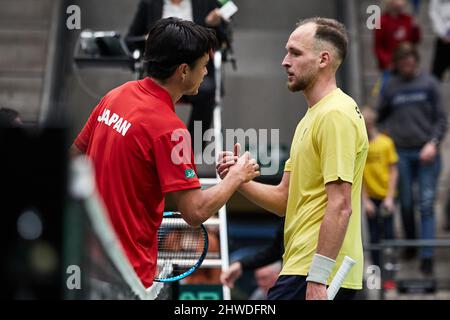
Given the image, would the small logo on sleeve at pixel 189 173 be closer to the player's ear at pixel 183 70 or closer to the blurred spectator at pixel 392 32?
the player's ear at pixel 183 70

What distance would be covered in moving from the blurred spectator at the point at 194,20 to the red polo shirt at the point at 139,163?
2840 millimetres

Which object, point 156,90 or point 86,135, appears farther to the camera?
point 86,135

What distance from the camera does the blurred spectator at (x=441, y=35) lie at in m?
11.8

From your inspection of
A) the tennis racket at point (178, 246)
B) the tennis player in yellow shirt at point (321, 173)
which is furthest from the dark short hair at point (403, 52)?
the tennis player in yellow shirt at point (321, 173)

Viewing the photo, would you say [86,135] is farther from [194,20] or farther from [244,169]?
[194,20]

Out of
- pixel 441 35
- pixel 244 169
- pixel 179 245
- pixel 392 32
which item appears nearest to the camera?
pixel 244 169

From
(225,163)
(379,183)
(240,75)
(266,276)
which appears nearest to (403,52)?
(379,183)

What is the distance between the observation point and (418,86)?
1052cm

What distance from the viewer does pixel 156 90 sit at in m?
4.72

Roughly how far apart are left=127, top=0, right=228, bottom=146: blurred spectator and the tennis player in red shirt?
2663 millimetres

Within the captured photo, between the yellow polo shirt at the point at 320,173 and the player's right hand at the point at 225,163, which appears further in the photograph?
the player's right hand at the point at 225,163

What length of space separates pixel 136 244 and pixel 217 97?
3.94 metres

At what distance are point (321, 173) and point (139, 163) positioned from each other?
Answer: 80 centimetres
